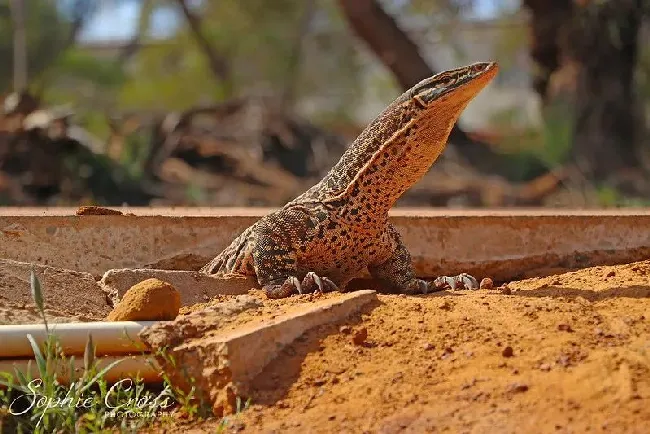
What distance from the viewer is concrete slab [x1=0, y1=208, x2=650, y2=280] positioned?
5875mm

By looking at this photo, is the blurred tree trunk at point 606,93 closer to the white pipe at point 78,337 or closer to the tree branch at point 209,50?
the white pipe at point 78,337

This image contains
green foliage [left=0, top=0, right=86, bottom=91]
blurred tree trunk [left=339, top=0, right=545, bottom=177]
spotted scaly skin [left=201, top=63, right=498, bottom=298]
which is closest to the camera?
spotted scaly skin [left=201, top=63, right=498, bottom=298]

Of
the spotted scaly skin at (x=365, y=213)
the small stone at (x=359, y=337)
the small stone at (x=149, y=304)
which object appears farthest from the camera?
the spotted scaly skin at (x=365, y=213)

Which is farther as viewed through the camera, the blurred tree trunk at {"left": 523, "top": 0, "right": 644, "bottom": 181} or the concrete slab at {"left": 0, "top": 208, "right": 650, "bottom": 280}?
the blurred tree trunk at {"left": 523, "top": 0, "right": 644, "bottom": 181}

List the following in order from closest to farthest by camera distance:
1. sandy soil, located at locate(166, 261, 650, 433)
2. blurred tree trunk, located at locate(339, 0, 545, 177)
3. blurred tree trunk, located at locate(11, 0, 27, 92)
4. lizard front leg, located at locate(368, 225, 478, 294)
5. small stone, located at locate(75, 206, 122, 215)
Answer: sandy soil, located at locate(166, 261, 650, 433) → lizard front leg, located at locate(368, 225, 478, 294) → small stone, located at locate(75, 206, 122, 215) → blurred tree trunk, located at locate(339, 0, 545, 177) → blurred tree trunk, located at locate(11, 0, 27, 92)

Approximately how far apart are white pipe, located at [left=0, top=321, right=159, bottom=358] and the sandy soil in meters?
0.53

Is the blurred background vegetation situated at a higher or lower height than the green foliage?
lower

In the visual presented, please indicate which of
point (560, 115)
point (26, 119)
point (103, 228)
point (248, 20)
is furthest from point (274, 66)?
point (103, 228)

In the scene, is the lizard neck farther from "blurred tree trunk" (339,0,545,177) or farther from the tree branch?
the tree branch

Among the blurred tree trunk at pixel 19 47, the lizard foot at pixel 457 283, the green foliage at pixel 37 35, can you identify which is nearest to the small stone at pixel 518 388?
the lizard foot at pixel 457 283

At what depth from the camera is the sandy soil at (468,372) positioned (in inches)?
134

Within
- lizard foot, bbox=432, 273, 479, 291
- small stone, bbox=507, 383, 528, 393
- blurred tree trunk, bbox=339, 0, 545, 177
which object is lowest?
lizard foot, bbox=432, 273, 479, 291

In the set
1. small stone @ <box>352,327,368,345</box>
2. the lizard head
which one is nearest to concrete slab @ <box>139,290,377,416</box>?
Answer: small stone @ <box>352,327,368,345</box>

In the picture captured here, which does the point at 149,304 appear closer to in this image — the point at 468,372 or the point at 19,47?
the point at 468,372
